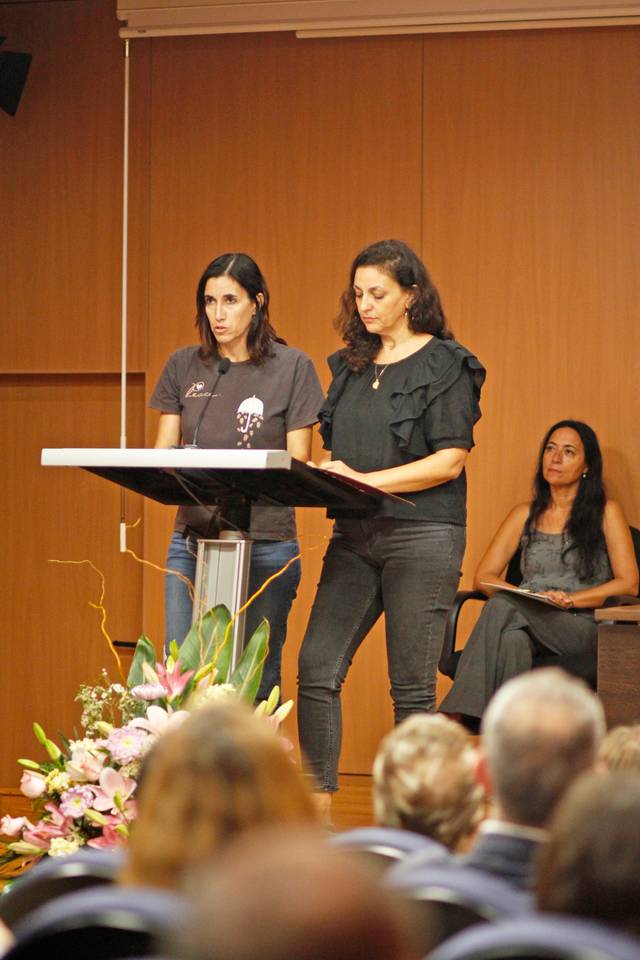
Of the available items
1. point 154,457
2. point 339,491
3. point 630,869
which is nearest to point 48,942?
point 630,869

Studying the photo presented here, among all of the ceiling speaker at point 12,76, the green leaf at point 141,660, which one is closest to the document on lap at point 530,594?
the green leaf at point 141,660

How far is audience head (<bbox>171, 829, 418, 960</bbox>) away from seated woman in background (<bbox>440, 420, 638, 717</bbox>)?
137 inches

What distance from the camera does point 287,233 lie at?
552 centimetres

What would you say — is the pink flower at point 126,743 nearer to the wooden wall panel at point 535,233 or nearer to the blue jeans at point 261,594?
the blue jeans at point 261,594

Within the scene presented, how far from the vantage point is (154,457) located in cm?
246

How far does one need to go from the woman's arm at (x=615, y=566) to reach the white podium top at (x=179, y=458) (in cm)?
231

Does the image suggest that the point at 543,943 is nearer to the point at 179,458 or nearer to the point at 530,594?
the point at 179,458

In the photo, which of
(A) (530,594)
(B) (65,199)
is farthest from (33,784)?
(B) (65,199)

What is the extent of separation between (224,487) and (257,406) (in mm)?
554

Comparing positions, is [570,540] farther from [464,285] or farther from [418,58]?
[418,58]

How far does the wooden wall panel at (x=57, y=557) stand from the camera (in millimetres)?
5734

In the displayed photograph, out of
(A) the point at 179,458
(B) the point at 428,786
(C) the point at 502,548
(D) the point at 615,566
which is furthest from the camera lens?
(C) the point at 502,548

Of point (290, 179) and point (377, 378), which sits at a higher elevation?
point (290, 179)

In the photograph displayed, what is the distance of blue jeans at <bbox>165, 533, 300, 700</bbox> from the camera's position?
9.91 feet
